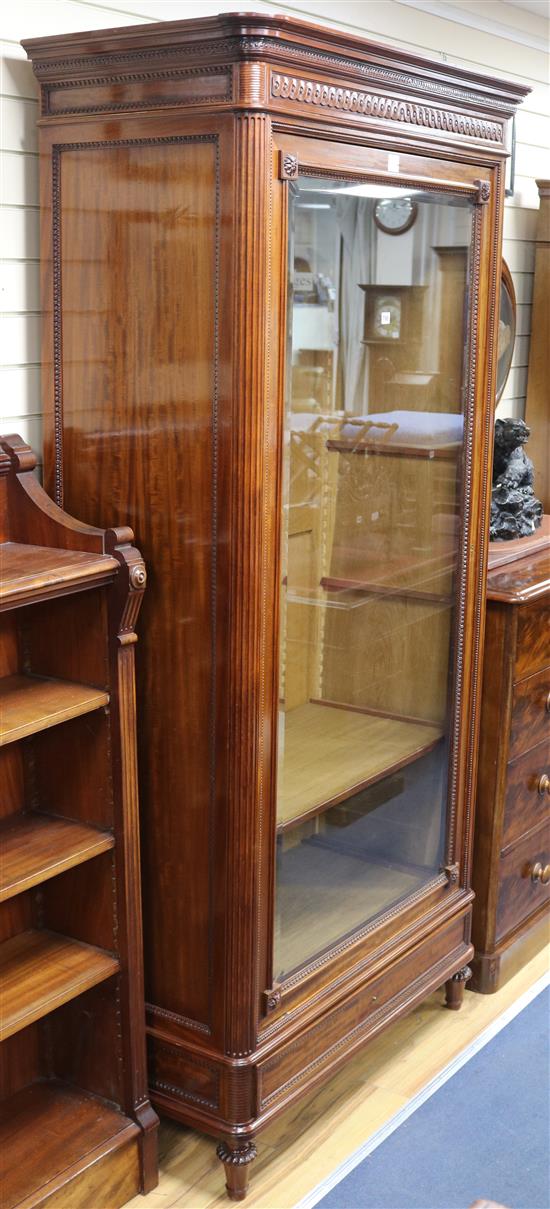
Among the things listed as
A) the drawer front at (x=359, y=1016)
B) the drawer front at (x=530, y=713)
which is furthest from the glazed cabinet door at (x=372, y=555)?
the drawer front at (x=530, y=713)

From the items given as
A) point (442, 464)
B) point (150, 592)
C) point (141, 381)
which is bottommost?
point (150, 592)

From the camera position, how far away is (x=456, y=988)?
9.00ft

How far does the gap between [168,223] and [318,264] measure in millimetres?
388

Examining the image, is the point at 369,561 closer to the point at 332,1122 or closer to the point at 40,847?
the point at 40,847

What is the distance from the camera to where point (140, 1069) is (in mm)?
2111

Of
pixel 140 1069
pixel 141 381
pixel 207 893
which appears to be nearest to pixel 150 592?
pixel 141 381

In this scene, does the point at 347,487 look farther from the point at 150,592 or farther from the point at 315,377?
the point at 150,592

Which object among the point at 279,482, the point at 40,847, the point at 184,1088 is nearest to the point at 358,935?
the point at 184,1088

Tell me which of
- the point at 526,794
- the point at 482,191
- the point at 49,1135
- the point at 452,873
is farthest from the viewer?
the point at 526,794

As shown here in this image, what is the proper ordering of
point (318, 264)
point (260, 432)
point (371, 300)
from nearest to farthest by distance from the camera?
point (260, 432)
point (318, 264)
point (371, 300)

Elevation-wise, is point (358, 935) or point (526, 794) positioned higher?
point (526, 794)

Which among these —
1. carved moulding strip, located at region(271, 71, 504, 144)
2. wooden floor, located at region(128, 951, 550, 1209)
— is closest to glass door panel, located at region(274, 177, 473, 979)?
carved moulding strip, located at region(271, 71, 504, 144)

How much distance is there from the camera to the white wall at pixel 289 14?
2014 millimetres

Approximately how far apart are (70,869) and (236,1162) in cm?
58
